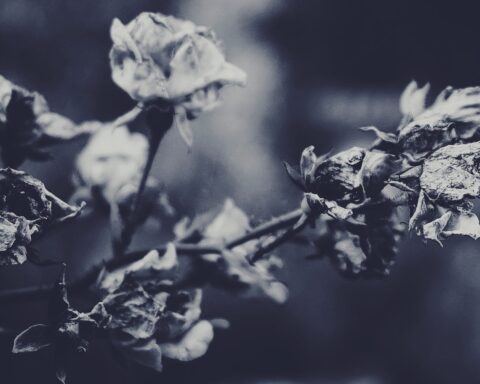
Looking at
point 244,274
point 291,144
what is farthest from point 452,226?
point 291,144

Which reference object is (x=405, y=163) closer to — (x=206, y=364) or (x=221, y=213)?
(x=221, y=213)

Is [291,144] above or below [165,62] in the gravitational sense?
below

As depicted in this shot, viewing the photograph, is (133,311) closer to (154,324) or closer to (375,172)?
(154,324)

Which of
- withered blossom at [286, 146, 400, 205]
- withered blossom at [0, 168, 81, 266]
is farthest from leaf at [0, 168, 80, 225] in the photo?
withered blossom at [286, 146, 400, 205]

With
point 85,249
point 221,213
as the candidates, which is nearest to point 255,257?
point 221,213

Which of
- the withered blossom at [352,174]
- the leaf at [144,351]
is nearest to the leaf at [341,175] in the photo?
the withered blossom at [352,174]

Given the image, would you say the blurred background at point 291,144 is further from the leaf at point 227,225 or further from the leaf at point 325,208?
Result: the leaf at point 325,208

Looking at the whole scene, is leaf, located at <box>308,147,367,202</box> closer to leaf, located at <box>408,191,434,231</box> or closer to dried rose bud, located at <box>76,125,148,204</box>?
leaf, located at <box>408,191,434,231</box>
